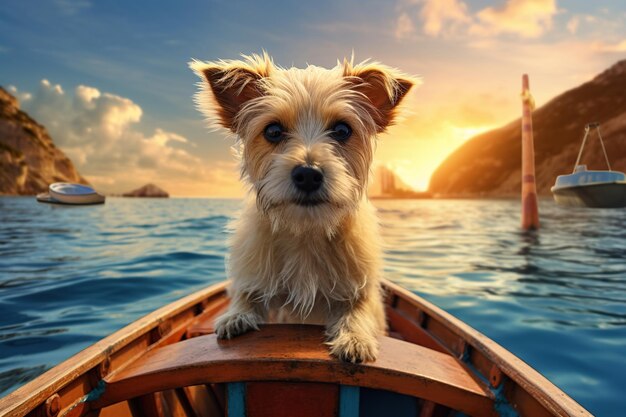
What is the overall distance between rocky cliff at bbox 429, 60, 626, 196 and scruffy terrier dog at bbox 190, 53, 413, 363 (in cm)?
9933

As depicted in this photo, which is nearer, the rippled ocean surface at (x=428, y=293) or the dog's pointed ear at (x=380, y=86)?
the dog's pointed ear at (x=380, y=86)

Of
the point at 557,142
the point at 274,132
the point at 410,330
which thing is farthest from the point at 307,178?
the point at 557,142

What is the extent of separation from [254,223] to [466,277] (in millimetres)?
7572

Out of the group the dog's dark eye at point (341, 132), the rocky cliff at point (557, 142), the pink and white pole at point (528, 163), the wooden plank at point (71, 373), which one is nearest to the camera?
the wooden plank at point (71, 373)

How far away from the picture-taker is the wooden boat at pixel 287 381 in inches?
84.2

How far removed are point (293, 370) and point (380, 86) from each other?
82.7 inches

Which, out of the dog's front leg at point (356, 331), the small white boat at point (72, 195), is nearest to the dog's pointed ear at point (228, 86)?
the dog's front leg at point (356, 331)

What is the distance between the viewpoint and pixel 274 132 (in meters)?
2.75

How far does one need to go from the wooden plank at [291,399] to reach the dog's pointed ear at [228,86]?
6.16 ft

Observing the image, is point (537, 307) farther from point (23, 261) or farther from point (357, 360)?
point (23, 261)

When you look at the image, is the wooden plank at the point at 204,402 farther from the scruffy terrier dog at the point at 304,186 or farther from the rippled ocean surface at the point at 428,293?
the rippled ocean surface at the point at 428,293

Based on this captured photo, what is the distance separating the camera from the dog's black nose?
2.41 meters

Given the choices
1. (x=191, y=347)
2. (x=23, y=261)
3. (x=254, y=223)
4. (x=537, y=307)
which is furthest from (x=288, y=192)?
(x=23, y=261)

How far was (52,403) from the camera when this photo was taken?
2061 millimetres
